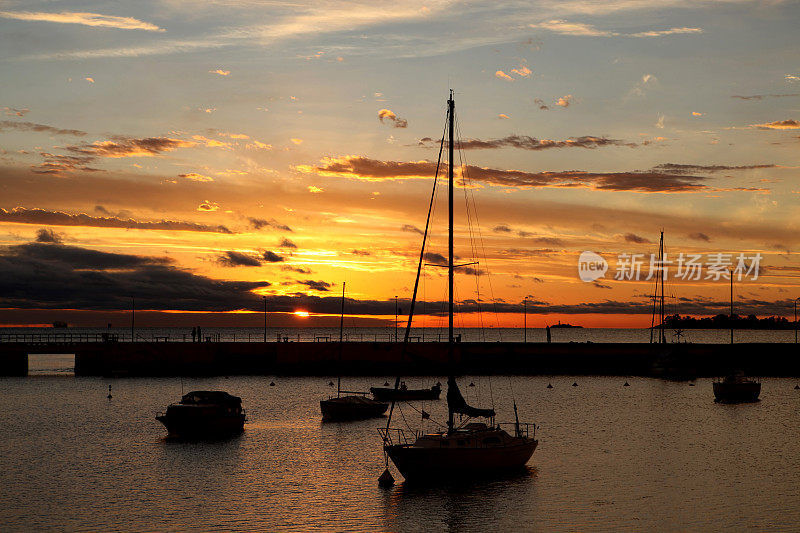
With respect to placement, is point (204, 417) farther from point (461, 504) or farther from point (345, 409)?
point (461, 504)

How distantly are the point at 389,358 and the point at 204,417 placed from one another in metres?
61.0

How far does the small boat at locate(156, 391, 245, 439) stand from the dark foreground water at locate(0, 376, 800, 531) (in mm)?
1487

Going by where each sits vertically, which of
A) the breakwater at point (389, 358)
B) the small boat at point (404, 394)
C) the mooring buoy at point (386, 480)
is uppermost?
the breakwater at point (389, 358)

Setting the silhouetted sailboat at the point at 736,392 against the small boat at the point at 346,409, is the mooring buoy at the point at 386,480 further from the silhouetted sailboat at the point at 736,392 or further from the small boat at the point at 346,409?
the silhouetted sailboat at the point at 736,392

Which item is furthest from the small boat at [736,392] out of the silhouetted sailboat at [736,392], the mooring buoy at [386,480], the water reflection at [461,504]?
the mooring buoy at [386,480]

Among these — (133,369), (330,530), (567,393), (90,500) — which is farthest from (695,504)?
(133,369)

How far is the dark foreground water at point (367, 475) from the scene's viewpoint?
1438 inches

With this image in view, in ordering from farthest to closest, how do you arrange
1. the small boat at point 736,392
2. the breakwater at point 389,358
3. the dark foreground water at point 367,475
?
the breakwater at point 389,358, the small boat at point 736,392, the dark foreground water at point 367,475

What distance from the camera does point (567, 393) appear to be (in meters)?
95.4

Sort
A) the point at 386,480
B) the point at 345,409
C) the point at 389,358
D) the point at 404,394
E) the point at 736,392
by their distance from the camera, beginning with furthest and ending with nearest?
the point at 389,358
the point at 736,392
the point at 404,394
the point at 345,409
the point at 386,480

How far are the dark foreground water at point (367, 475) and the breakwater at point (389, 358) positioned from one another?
3552cm

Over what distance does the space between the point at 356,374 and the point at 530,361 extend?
27417 mm

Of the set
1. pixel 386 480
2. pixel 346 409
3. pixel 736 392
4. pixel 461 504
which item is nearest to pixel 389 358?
pixel 346 409

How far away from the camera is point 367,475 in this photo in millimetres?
45938
